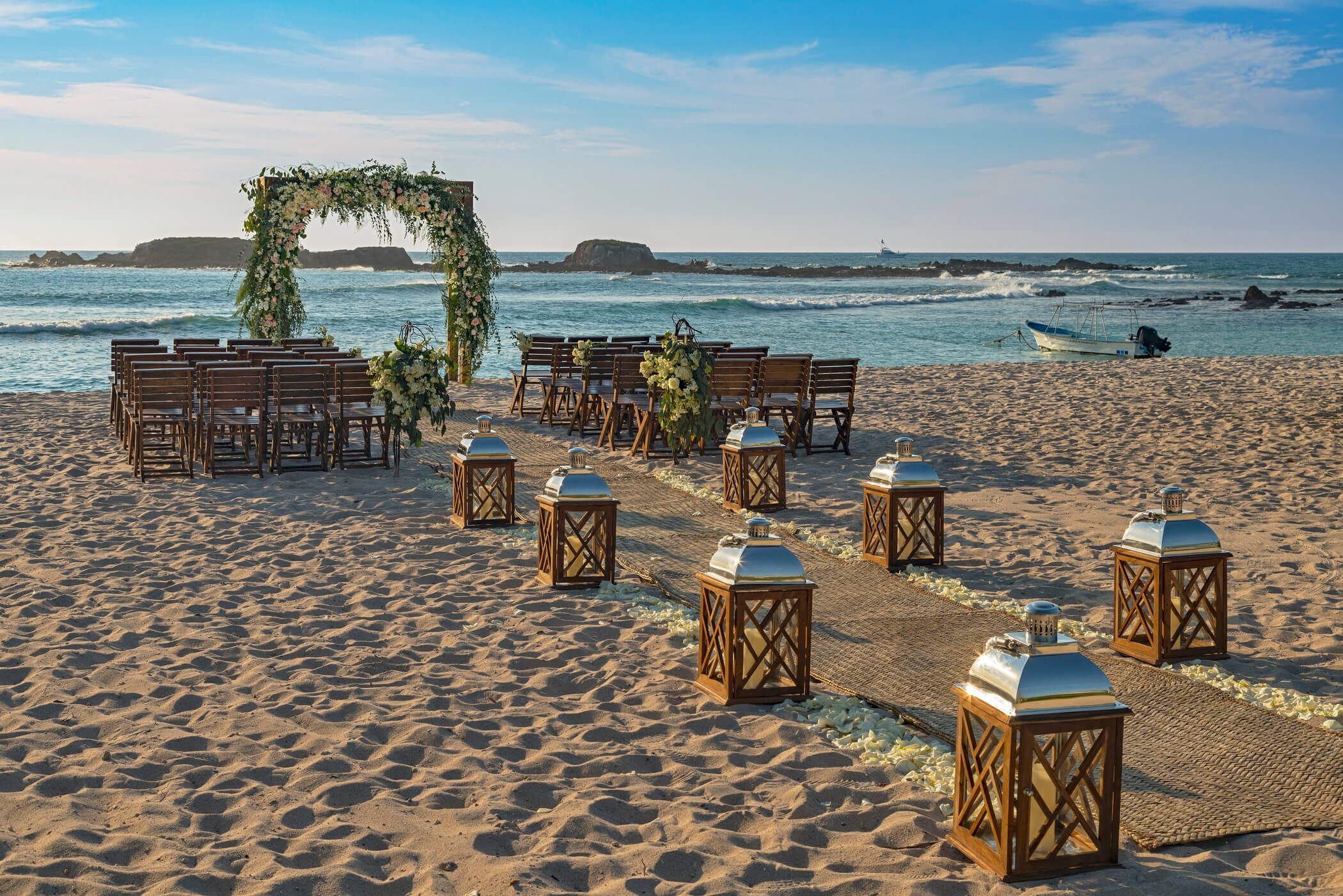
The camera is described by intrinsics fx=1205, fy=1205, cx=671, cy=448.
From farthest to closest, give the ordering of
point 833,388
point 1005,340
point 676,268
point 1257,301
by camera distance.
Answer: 1. point 676,268
2. point 1257,301
3. point 1005,340
4. point 833,388

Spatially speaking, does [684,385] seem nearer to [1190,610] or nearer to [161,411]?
[161,411]

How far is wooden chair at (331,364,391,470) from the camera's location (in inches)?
419

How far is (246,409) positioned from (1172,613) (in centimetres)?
829

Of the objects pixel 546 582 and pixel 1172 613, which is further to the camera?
pixel 546 582

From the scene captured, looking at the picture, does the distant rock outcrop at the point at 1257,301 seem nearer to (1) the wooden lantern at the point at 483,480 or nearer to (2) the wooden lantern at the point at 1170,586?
(1) the wooden lantern at the point at 483,480

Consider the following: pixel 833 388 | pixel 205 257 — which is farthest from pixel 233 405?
pixel 205 257

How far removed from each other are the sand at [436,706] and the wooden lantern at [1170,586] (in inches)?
9.1

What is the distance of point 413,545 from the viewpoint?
777 centimetres

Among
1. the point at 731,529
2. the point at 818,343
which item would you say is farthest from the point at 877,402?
the point at 818,343

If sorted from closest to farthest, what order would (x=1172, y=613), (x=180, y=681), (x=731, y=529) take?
(x=180, y=681)
(x=1172, y=613)
(x=731, y=529)

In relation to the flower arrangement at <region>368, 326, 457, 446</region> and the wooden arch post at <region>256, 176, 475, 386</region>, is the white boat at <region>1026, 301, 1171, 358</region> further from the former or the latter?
the flower arrangement at <region>368, 326, 457, 446</region>

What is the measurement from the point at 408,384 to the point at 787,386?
3.56 m

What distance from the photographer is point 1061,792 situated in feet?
11.5

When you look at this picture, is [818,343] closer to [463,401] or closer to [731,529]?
[463,401]
